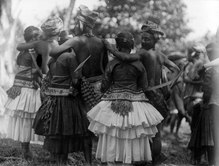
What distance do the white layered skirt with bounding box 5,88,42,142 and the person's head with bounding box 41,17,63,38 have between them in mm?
970

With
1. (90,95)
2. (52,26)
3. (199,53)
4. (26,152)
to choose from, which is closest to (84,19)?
(52,26)

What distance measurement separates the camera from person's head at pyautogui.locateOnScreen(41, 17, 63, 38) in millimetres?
5570

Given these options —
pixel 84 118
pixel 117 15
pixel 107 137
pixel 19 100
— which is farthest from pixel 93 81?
pixel 117 15

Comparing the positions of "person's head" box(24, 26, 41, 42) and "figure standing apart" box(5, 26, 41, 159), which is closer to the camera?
"figure standing apart" box(5, 26, 41, 159)

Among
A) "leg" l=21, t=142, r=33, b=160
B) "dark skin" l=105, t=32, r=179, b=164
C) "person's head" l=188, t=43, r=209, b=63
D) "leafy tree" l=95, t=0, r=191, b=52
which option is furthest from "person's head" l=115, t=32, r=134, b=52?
"person's head" l=188, t=43, r=209, b=63

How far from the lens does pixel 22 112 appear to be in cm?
586

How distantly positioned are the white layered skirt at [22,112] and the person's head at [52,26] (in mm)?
970

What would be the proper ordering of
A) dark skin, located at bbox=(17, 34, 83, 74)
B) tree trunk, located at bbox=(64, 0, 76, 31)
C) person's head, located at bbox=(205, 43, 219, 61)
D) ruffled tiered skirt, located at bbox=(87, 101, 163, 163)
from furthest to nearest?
tree trunk, located at bbox=(64, 0, 76, 31) < person's head, located at bbox=(205, 43, 219, 61) < dark skin, located at bbox=(17, 34, 83, 74) < ruffled tiered skirt, located at bbox=(87, 101, 163, 163)

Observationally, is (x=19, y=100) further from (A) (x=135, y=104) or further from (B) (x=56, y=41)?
(A) (x=135, y=104)

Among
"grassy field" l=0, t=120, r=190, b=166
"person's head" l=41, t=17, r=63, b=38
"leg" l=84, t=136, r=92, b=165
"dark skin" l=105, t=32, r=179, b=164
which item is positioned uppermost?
"person's head" l=41, t=17, r=63, b=38

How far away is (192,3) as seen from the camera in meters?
6.07

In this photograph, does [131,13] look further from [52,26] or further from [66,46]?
[66,46]

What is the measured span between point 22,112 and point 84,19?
1766 mm

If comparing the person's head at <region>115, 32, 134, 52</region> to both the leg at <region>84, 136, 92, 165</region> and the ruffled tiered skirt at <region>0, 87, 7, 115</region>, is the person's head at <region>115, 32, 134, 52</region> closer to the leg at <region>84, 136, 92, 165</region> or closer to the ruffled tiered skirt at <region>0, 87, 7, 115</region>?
the leg at <region>84, 136, 92, 165</region>
